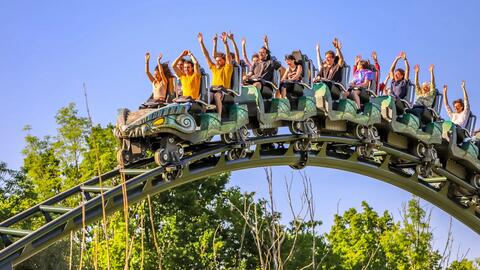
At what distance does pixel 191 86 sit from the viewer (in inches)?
449

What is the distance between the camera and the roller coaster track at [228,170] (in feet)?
34.7

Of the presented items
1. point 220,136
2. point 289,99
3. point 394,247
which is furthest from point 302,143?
point 394,247

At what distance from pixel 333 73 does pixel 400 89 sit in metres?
1.55

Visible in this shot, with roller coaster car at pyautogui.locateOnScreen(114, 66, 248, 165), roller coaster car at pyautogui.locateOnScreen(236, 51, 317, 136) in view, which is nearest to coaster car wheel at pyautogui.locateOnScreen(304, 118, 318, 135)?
roller coaster car at pyautogui.locateOnScreen(236, 51, 317, 136)

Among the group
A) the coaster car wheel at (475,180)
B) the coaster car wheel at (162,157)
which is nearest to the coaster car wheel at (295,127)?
the coaster car wheel at (162,157)

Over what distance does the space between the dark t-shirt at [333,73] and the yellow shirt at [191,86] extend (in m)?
2.72

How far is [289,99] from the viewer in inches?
504

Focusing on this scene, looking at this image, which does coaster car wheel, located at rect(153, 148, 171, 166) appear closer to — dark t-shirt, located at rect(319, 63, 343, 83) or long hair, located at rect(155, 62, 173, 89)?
long hair, located at rect(155, 62, 173, 89)

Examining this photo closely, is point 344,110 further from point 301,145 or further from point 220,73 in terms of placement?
point 220,73

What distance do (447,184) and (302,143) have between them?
4.24 m

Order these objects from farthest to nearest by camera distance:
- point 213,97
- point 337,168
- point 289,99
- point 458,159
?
1. point 458,159
2. point 337,168
3. point 289,99
4. point 213,97

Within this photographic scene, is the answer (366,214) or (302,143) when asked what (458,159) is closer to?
(302,143)

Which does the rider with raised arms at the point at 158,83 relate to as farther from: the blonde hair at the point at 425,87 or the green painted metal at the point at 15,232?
the blonde hair at the point at 425,87

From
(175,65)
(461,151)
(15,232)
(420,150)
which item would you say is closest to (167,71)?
(175,65)
